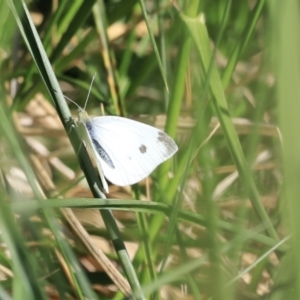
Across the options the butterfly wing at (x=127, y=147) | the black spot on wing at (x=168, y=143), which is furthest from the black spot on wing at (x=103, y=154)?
the black spot on wing at (x=168, y=143)

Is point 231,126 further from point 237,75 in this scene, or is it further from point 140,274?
point 237,75

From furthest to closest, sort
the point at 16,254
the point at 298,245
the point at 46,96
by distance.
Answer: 1. the point at 46,96
2. the point at 16,254
3. the point at 298,245

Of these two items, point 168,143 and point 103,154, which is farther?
point 103,154

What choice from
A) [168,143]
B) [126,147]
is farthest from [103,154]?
[168,143]

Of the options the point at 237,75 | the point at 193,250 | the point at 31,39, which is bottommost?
the point at 193,250

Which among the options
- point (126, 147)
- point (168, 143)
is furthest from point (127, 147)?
point (168, 143)

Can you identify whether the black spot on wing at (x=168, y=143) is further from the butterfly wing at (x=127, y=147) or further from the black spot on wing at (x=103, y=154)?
the black spot on wing at (x=103, y=154)

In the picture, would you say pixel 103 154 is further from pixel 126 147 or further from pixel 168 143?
pixel 168 143

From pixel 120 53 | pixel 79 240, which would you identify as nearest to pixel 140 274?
pixel 79 240
